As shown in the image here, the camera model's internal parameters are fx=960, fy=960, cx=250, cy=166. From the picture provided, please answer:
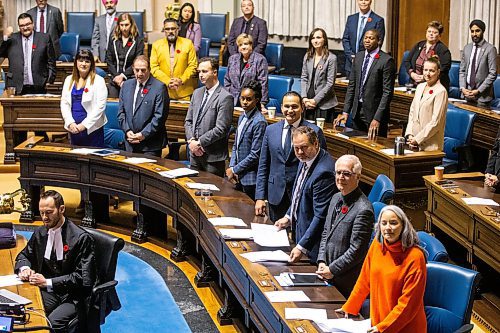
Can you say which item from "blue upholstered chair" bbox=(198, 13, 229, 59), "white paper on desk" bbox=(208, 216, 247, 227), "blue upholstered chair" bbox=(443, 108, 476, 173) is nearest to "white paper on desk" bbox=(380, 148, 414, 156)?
"blue upholstered chair" bbox=(443, 108, 476, 173)

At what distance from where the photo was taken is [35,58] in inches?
450

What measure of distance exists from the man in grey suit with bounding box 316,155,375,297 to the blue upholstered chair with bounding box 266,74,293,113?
5.31m

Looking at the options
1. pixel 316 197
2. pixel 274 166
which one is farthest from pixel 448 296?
pixel 274 166

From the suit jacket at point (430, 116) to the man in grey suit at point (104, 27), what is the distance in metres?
5.03

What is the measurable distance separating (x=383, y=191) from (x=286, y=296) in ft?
5.65

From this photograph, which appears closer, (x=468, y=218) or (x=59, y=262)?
(x=59, y=262)

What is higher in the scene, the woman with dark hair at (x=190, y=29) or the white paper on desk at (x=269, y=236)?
the woman with dark hair at (x=190, y=29)

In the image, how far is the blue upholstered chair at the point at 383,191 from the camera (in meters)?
6.86

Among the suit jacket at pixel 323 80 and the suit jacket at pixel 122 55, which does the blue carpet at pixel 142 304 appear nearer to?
the suit jacket at pixel 323 80

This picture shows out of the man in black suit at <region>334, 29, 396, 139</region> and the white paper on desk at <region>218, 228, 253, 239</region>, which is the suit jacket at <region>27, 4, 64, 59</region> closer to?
the man in black suit at <region>334, 29, 396, 139</region>

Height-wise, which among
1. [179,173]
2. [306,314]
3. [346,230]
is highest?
[346,230]

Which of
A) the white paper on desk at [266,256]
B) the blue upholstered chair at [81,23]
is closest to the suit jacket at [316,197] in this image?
the white paper on desk at [266,256]

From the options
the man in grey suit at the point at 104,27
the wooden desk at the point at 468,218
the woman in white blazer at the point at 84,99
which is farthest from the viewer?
the man in grey suit at the point at 104,27

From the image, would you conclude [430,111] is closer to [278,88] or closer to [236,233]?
[236,233]
